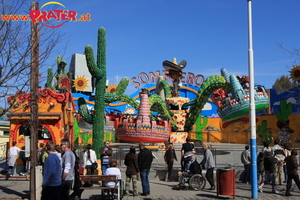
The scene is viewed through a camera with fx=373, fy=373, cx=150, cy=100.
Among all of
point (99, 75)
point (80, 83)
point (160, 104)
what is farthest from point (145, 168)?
point (80, 83)

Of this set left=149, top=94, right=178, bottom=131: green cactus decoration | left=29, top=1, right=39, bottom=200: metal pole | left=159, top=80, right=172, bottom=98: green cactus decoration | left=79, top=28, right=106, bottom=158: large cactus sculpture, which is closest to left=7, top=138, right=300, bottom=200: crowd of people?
left=29, top=1, right=39, bottom=200: metal pole

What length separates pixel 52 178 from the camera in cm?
634

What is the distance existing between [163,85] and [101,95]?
15.4 m

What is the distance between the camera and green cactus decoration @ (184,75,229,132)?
24250 millimetres

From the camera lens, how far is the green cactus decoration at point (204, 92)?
79.6ft

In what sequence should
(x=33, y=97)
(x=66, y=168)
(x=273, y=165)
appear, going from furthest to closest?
(x=273, y=165) < (x=33, y=97) < (x=66, y=168)

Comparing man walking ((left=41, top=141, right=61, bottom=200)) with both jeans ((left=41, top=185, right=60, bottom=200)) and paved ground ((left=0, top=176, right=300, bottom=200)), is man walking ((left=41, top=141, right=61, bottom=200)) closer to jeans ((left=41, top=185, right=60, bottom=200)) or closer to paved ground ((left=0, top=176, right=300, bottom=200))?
jeans ((left=41, top=185, right=60, bottom=200))

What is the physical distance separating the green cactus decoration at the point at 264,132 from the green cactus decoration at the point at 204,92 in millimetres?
8383

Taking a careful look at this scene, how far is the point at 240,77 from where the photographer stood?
22875 millimetres

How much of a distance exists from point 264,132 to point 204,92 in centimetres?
1114

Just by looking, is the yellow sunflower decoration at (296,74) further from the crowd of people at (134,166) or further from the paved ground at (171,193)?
the paved ground at (171,193)

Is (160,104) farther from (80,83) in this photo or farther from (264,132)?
(80,83)

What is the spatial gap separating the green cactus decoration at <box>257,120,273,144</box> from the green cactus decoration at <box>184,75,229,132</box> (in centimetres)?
838

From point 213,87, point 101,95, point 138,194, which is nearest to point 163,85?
point 213,87
